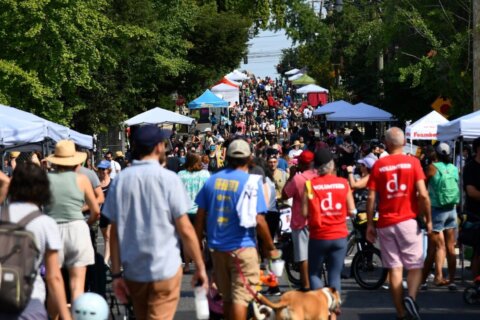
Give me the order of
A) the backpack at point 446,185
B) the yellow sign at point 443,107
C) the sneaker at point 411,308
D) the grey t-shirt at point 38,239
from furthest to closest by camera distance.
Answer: the yellow sign at point 443,107
the backpack at point 446,185
the sneaker at point 411,308
the grey t-shirt at point 38,239

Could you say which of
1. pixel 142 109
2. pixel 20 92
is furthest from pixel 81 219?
pixel 142 109

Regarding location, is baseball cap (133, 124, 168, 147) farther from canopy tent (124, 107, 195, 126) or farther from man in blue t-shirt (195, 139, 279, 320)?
canopy tent (124, 107, 195, 126)

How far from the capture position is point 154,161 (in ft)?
23.8

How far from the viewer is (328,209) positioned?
10.1m

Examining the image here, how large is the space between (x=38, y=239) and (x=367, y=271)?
7.75 m

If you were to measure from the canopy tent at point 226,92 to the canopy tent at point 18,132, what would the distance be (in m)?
38.4

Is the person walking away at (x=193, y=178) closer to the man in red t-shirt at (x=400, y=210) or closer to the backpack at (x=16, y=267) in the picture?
the man in red t-shirt at (x=400, y=210)

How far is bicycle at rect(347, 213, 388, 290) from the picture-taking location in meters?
13.4

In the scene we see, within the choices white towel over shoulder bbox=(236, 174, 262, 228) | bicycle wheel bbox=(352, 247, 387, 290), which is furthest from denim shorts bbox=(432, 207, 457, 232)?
white towel over shoulder bbox=(236, 174, 262, 228)

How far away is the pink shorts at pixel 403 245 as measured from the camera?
10211 millimetres

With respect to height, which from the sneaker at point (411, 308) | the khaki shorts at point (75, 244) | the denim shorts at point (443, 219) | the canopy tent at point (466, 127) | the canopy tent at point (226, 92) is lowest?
the sneaker at point (411, 308)

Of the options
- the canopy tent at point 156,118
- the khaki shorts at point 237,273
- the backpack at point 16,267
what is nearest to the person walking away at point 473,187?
the khaki shorts at point 237,273

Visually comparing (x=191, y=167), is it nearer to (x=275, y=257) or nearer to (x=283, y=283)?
(x=283, y=283)

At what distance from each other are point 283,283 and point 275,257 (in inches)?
203
